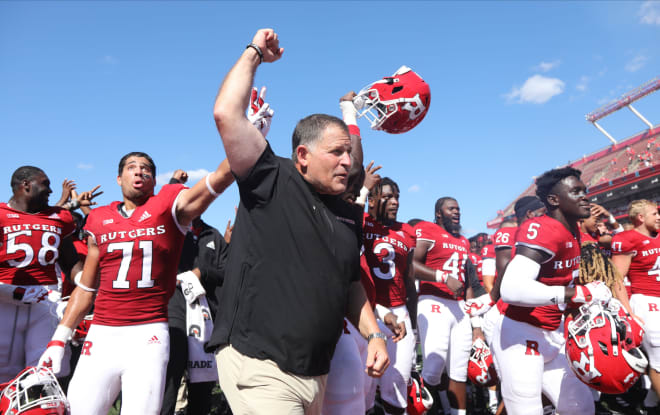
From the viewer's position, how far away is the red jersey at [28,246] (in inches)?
168

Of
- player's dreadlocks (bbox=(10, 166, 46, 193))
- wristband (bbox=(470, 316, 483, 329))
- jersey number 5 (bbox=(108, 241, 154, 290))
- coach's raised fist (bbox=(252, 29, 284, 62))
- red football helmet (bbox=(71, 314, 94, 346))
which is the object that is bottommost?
wristband (bbox=(470, 316, 483, 329))

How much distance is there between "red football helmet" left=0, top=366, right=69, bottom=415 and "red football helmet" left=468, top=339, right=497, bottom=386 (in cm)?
477

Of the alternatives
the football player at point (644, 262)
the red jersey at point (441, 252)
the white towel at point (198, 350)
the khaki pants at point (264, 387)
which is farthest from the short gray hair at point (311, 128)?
the football player at point (644, 262)

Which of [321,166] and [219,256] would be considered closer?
[321,166]

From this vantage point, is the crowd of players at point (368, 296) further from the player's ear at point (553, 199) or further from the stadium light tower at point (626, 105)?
the stadium light tower at point (626, 105)

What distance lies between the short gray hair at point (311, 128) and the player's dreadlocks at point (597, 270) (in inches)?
166

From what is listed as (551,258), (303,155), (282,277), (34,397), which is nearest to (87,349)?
(34,397)

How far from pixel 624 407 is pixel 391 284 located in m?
4.29

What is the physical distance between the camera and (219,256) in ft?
15.9

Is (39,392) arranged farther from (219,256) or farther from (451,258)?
(451,258)

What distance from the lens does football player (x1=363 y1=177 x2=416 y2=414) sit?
14.8ft

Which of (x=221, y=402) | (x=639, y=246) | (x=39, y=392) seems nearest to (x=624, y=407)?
(x=639, y=246)

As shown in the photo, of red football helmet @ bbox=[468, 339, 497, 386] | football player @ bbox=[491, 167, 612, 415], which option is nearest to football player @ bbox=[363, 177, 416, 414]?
football player @ bbox=[491, 167, 612, 415]

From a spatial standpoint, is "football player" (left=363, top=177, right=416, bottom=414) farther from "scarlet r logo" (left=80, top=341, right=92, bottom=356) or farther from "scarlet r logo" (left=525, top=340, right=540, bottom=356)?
"scarlet r logo" (left=80, top=341, right=92, bottom=356)
